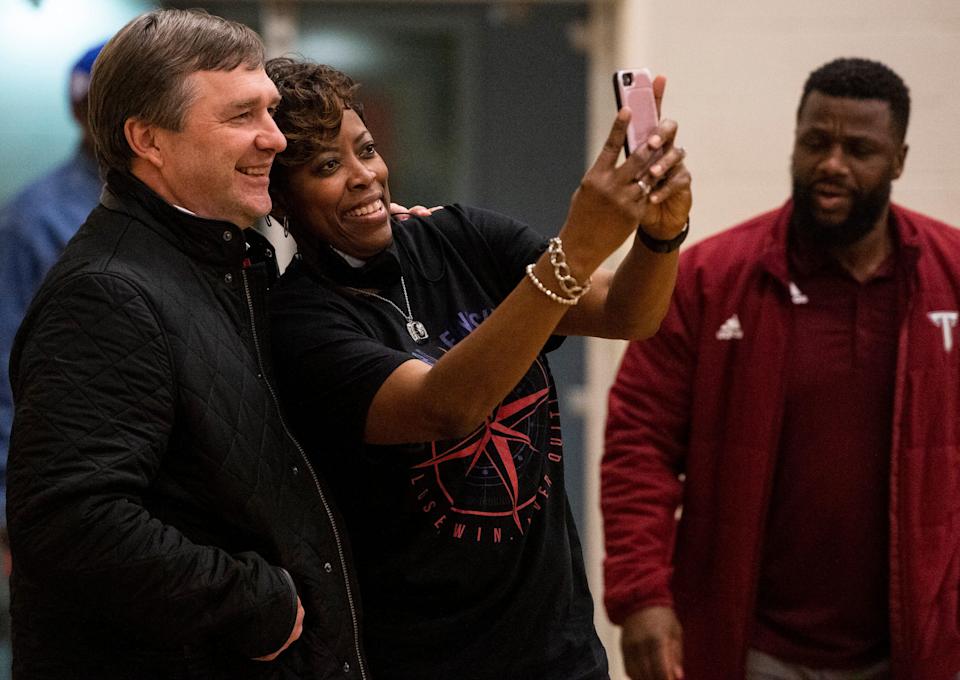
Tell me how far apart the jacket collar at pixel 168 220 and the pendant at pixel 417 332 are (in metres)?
0.32

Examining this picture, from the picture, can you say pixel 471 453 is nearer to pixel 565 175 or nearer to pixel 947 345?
pixel 947 345

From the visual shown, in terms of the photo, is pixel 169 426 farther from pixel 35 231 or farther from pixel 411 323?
pixel 35 231

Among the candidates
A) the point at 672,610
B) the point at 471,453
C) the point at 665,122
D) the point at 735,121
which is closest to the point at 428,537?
the point at 471,453

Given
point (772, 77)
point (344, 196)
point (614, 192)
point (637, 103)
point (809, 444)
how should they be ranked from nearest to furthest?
1. point (614, 192)
2. point (637, 103)
3. point (344, 196)
4. point (809, 444)
5. point (772, 77)

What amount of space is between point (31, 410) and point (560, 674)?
867 millimetres

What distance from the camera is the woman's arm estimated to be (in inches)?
62.3

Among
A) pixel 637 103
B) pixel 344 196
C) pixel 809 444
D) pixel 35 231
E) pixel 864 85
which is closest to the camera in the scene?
pixel 637 103

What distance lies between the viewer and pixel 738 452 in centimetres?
264

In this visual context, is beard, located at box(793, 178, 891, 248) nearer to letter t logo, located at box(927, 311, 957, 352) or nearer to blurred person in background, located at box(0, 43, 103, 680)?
letter t logo, located at box(927, 311, 957, 352)

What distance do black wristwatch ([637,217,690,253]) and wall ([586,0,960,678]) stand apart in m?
1.69

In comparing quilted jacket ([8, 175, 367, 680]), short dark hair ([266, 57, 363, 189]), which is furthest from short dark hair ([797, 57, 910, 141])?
quilted jacket ([8, 175, 367, 680])

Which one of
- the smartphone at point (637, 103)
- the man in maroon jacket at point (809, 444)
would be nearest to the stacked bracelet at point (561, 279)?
the smartphone at point (637, 103)

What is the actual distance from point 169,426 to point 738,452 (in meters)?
1.39

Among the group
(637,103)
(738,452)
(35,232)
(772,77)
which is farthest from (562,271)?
(772,77)
